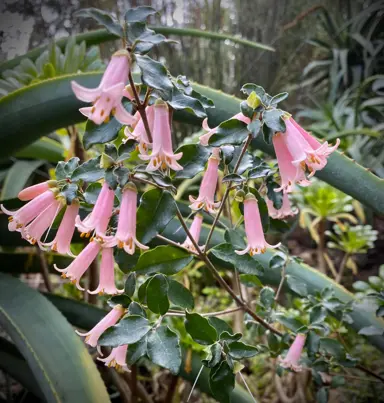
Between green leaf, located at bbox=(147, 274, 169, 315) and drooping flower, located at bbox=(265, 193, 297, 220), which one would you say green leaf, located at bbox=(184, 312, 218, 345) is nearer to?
green leaf, located at bbox=(147, 274, 169, 315)

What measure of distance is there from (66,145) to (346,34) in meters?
1.64

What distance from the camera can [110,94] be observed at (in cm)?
26

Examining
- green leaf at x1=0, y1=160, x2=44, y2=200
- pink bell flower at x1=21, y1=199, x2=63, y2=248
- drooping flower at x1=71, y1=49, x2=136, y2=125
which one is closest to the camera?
drooping flower at x1=71, y1=49, x2=136, y2=125

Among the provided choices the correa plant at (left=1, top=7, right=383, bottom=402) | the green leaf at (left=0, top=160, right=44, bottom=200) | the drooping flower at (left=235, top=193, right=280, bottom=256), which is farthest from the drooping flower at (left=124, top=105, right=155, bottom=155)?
the green leaf at (left=0, top=160, right=44, bottom=200)

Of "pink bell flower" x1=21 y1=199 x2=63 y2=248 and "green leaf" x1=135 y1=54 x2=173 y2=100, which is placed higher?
"green leaf" x1=135 y1=54 x2=173 y2=100

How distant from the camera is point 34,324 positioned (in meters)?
0.50

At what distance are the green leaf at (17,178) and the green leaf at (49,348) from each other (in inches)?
12.0

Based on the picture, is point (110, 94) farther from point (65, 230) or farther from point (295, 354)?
point (295, 354)

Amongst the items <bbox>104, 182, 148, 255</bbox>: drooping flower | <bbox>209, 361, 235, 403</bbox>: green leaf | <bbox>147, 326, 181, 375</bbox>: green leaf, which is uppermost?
<bbox>104, 182, 148, 255</bbox>: drooping flower

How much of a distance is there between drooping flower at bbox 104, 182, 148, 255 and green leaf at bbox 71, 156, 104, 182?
2cm

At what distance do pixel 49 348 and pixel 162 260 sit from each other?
20 cm

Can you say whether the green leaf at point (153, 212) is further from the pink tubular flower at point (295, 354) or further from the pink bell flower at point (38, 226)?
the pink tubular flower at point (295, 354)

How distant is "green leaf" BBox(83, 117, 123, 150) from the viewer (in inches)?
11.9

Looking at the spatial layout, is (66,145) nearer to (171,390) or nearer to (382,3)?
(171,390)
